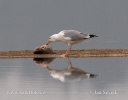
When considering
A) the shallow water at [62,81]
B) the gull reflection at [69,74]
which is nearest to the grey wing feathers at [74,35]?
the shallow water at [62,81]

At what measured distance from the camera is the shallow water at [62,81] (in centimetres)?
1712

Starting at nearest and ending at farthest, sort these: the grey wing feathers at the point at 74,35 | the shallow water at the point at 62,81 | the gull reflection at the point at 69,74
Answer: the shallow water at the point at 62,81
the gull reflection at the point at 69,74
the grey wing feathers at the point at 74,35

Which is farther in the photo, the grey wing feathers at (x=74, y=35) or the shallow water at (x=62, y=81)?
the grey wing feathers at (x=74, y=35)

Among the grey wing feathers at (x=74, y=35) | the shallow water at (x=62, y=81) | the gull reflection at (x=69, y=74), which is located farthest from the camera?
the grey wing feathers at (x=74, y=35)

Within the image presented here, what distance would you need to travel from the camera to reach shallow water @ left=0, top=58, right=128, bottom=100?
17125mm

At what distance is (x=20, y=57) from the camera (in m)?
31.0

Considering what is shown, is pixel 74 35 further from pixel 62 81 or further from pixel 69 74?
pixel 62 81

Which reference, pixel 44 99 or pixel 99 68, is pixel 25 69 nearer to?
pixel 99 68

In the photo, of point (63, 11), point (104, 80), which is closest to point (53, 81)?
point (104, 80)

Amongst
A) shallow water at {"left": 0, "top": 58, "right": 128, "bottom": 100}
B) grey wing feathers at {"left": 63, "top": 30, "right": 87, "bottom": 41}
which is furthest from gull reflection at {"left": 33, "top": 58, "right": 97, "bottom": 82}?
grey wing feathers at {"left": 63, "top": 30, "right": 87, "bottom": 41}

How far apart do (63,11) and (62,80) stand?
159 meters

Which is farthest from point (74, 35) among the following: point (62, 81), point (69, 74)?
point (62, 81)

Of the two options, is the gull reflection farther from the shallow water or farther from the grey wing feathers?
the grey wing feathers

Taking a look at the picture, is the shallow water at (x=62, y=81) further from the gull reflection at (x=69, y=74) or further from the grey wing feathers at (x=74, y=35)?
the grey wing feathers at (x=74, y=35)
